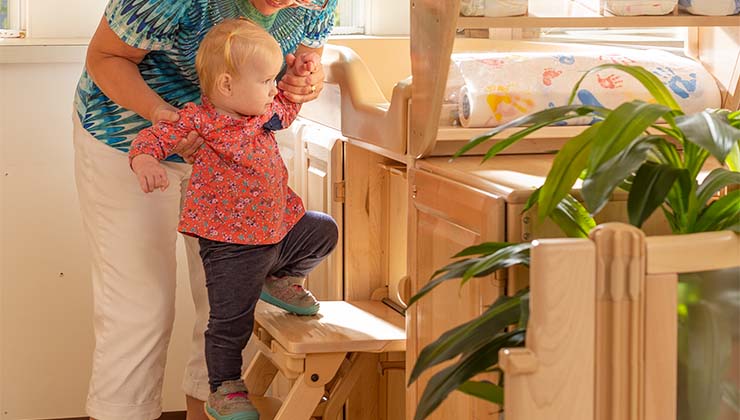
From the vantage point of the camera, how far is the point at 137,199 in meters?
1.98

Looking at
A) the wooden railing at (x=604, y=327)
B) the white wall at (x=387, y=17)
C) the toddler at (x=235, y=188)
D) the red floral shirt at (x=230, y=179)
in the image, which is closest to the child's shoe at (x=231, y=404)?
the toddler at (x=235, y=188)

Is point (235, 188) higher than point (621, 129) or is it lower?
lower

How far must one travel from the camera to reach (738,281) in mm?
1116

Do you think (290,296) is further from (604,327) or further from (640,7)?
(604,327)

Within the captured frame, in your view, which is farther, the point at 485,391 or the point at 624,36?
the point at 624,36

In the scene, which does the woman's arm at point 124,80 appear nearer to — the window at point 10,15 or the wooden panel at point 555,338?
the wooden panel at point 555,338

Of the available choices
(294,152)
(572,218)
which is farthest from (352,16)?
(572,218)

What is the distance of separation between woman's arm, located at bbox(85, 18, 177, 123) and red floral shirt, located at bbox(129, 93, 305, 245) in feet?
0.18

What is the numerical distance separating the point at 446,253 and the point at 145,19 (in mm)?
626

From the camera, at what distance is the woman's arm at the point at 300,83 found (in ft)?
6.40

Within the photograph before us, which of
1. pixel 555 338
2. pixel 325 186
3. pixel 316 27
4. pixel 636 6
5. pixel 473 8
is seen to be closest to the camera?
pixel 555 338

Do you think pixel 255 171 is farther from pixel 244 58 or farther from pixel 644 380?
pixel 644 380

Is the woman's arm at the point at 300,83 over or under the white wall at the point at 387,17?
under

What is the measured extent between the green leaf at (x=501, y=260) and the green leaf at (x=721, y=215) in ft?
0.68
